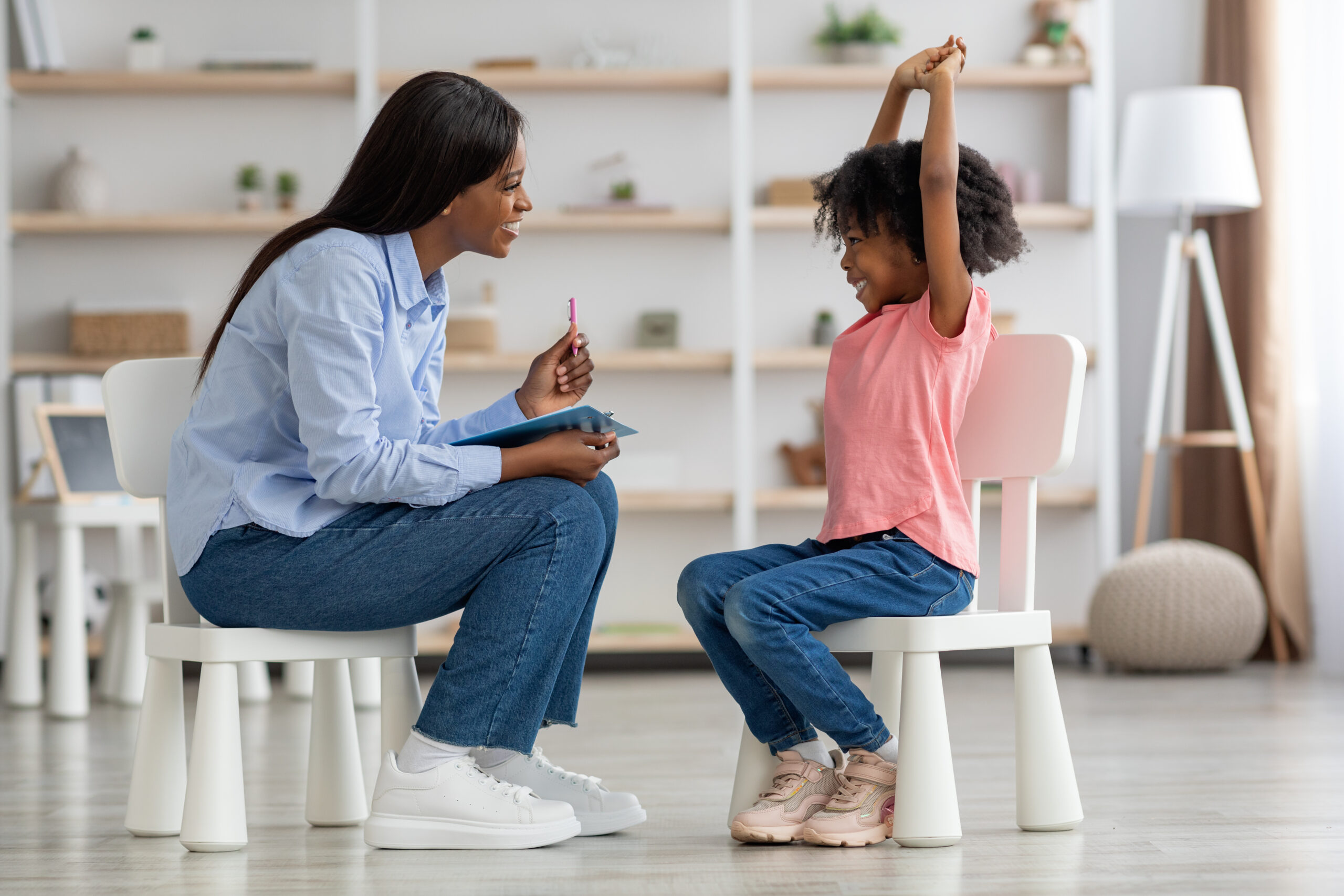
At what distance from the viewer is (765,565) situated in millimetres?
1642

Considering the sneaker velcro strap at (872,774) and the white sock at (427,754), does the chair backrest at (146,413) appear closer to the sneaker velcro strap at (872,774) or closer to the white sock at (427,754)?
the white sock at (427,754)

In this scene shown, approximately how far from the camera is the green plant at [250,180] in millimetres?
3668

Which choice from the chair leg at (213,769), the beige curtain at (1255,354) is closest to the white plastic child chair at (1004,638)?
the chair leg at (213,769)

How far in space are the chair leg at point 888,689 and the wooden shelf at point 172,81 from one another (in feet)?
8.12

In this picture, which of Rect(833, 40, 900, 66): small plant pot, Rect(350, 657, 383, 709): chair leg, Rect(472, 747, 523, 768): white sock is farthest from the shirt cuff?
Rect(833, 40, 900, 66): small plant pot

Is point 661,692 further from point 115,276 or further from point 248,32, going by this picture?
point 248,32

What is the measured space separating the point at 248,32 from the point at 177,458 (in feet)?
8.36

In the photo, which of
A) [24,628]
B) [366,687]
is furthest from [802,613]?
[24,628]

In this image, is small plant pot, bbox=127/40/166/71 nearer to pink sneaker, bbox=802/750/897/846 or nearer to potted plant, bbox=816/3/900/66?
potted plant, bbox=816/3/900/66

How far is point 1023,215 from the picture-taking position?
3.61m

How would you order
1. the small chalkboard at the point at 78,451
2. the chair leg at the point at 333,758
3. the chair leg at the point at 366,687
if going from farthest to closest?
the small chalkboard at the point at 78,451, the chair leg at the point at 366,687, the chair leg at the point at 333,758

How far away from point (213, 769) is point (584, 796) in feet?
1.41

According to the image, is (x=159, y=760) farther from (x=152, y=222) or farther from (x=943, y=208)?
(x=152, y=222)

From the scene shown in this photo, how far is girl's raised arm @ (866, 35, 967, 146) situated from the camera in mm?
1655
